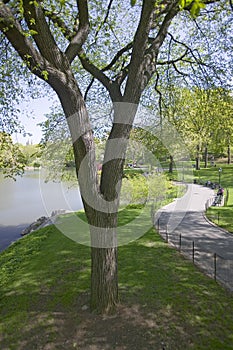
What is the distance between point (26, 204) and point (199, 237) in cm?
1689

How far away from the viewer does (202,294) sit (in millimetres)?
6223

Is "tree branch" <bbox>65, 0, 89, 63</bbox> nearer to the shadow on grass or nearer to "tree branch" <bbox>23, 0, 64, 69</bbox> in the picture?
"tree branch" <bbox>23, 0, 64, 69</bbox>

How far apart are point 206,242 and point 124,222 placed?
Answer: 15.7 feet

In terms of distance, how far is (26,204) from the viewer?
2438cm

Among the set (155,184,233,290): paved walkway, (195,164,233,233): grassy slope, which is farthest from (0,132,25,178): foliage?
(195,164,233,233): grassy slope

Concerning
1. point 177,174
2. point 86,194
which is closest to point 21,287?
point 86,194

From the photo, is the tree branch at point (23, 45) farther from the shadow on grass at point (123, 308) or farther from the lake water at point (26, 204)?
the lake water at point (26, 204)

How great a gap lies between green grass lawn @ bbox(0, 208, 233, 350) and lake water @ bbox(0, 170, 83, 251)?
6.73m

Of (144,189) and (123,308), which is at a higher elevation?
(144,189)

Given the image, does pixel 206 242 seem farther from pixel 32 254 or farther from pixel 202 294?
pixel 32 254

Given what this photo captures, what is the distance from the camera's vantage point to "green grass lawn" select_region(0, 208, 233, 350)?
4.64m

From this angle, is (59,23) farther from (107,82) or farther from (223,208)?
(223,208)

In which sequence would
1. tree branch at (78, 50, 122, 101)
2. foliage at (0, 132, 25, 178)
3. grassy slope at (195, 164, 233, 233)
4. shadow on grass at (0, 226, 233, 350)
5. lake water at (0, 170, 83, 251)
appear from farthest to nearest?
lake water at (0, 170, 83, 251), grassy slope at (195, 164, 233, 233), foliage at (0, 132, 25, 178), tree branch at (78, 50, 122, 101), shadow on grass at (0, 226, 233, 350)

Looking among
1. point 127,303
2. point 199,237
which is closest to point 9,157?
point 127,303
